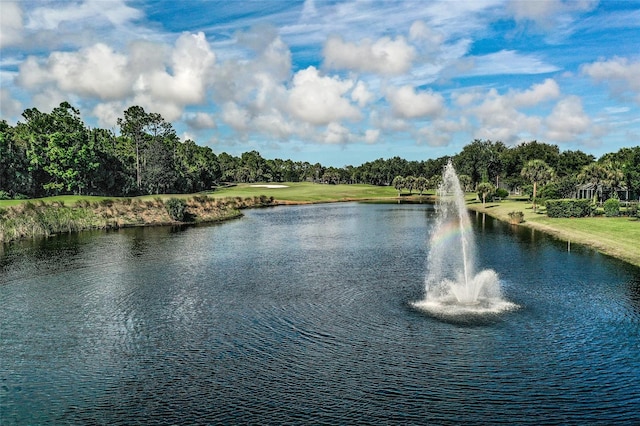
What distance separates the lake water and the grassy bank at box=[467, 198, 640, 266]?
4.70m

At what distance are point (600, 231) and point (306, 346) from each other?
50208mm

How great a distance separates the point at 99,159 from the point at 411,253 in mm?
91236

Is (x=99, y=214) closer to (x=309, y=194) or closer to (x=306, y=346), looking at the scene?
(x=306, y=346)

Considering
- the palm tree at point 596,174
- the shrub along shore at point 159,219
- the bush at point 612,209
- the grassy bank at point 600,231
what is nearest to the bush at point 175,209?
the shrub along shore at point 159,219

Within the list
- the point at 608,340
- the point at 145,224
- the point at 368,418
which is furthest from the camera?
the point at 145,224

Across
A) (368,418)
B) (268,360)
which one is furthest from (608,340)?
(268,360)

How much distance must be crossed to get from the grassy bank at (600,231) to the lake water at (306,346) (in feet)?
15.4

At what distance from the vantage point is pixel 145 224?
257 ft

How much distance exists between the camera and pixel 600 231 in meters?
58.4

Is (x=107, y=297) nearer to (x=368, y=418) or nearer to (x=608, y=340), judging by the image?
(x=368, y=418)

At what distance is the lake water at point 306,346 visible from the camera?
16.5m

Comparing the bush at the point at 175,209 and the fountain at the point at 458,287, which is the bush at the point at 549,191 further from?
the bush at the point at 175,209

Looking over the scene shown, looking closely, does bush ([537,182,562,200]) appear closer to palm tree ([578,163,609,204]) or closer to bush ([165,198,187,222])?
palm tree ([578,163,609,204])

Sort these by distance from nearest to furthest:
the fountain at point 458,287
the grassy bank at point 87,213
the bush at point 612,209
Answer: the fountain at point 458,287
the grassy bank at point 87,213
the bush at point 612,209
